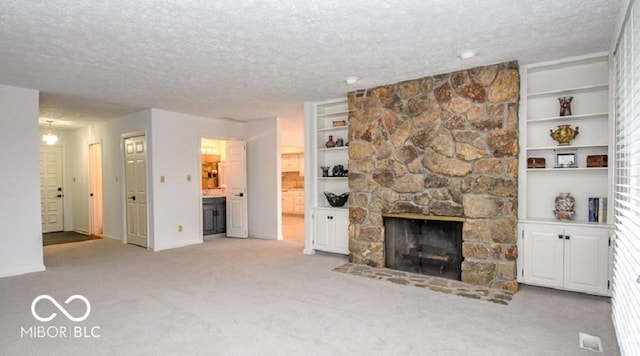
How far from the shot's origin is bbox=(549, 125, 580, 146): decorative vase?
366 cm

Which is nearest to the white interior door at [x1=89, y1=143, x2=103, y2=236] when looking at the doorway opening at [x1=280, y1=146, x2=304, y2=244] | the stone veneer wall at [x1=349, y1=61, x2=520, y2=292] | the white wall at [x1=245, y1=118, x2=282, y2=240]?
the white wall at [x1=245, y1=118, x2=282, y2=240]

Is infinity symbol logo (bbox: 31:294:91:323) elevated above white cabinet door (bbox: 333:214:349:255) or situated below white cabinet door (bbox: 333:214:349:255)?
below

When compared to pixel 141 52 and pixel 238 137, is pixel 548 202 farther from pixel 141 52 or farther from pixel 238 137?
pixel 238 137

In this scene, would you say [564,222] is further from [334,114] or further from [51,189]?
[51,189]

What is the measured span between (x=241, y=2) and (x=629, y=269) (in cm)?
316

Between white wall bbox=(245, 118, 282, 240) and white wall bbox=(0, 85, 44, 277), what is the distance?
3.52 m

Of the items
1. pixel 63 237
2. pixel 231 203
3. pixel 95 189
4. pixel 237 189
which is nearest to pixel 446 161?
pixel 237 189

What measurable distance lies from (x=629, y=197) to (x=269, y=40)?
3.02m

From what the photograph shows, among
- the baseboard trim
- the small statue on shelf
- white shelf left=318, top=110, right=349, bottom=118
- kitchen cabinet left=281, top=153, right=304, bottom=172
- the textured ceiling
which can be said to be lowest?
the baseboard trim

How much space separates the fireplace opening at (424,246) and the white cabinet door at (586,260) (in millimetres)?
1060

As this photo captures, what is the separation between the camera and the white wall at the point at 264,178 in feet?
22.7

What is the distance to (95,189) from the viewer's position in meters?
7.92

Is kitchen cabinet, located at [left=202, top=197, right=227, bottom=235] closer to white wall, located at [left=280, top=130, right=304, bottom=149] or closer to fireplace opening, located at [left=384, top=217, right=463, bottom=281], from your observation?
white wall, located at [left=280, top=130, right=304, bottom=149]

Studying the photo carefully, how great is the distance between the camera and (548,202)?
3.90 m
